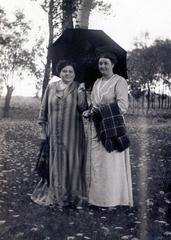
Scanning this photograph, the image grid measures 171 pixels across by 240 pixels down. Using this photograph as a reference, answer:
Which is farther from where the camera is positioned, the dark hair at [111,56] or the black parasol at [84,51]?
the black parasol at [84,51]

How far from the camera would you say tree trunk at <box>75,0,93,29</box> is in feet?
14.8

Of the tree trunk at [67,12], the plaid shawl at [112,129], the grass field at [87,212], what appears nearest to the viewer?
the grass field at [87,212]

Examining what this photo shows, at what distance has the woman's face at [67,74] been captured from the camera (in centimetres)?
360

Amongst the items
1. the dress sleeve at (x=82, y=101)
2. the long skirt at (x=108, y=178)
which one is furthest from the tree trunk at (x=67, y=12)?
the long skirt at (x=108, y=178)

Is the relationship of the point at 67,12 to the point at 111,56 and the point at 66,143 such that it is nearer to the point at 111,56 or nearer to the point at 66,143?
the point at 111,56

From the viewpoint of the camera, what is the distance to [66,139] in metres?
3.67

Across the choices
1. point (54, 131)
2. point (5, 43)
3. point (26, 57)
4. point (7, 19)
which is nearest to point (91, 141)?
point (54, 131)

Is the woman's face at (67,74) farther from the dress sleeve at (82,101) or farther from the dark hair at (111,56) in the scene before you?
the dark hair at (111,56)

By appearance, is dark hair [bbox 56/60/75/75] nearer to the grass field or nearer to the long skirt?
the long skirt

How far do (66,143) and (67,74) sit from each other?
89cm

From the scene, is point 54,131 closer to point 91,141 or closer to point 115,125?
point 91,141

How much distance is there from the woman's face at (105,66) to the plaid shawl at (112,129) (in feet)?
1.37

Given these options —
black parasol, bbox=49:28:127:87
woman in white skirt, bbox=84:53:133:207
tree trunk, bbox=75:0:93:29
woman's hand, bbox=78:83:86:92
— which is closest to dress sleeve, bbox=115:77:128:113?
woman in white skirt, bbox=84:53:133:207

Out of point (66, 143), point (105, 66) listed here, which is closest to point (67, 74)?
point (105, 66)
